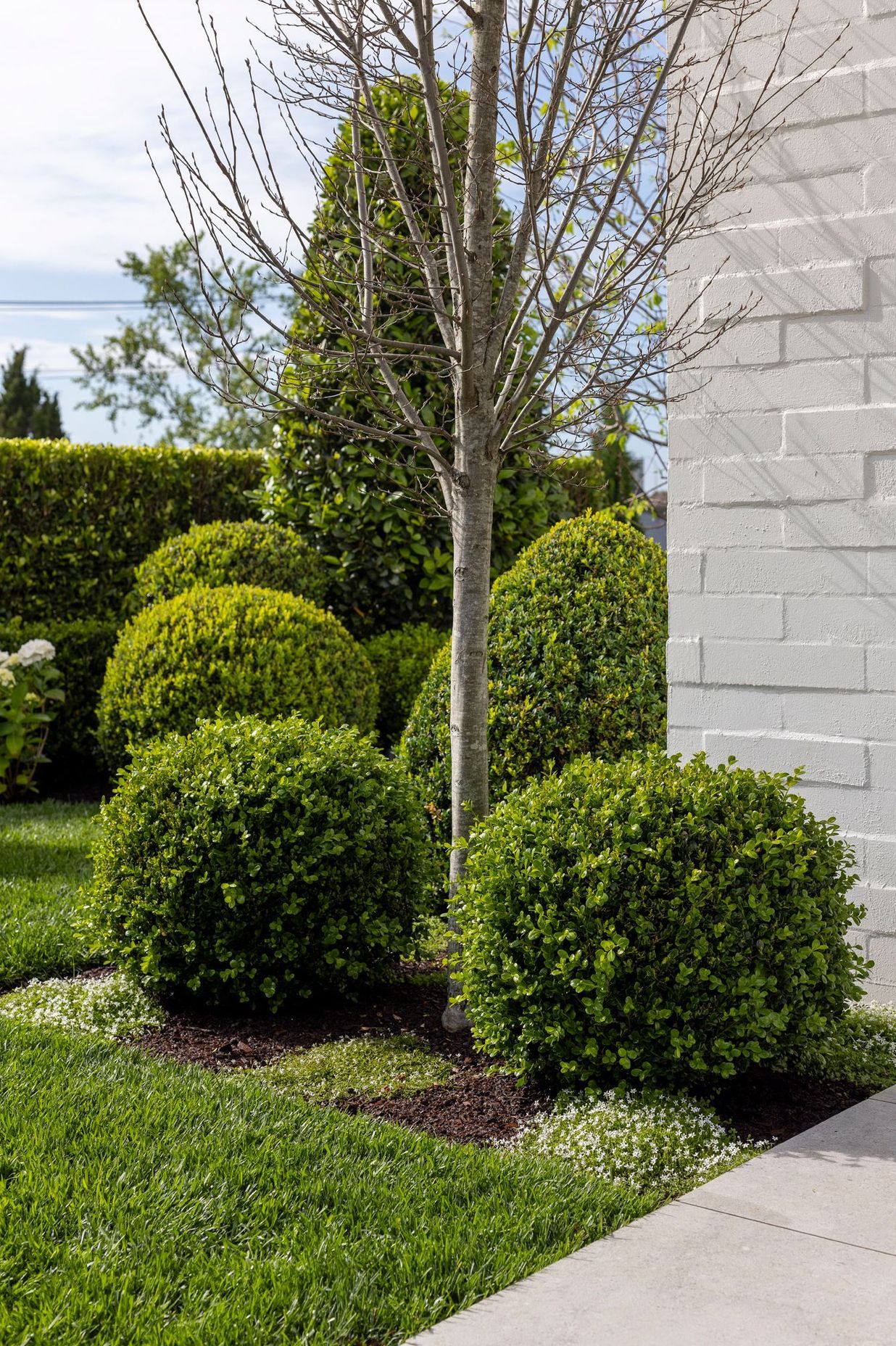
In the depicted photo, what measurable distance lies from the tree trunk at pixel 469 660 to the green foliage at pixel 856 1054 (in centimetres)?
112

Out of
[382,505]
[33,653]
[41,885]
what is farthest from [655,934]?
[33,653]

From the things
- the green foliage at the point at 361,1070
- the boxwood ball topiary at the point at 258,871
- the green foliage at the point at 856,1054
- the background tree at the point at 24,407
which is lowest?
the green foliage at the point at 361,1070

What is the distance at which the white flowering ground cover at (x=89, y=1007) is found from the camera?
413cm

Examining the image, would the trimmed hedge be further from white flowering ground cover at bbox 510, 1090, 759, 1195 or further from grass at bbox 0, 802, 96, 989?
white flowering ground cover at bbox 510, 1090, 759, 1195

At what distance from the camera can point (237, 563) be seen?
26.7ft

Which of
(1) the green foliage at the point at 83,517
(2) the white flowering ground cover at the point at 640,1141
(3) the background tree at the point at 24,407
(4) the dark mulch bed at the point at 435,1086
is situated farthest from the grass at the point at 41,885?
(3) the background tree at the point at 24,407

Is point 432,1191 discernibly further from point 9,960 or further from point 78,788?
point 78,788

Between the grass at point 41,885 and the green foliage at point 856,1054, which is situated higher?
the grass at point 41,885

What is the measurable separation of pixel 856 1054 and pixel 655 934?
3.21 feet

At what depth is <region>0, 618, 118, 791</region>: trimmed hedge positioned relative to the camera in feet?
29.2

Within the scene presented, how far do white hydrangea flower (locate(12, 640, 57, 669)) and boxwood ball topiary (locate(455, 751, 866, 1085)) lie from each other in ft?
17.4

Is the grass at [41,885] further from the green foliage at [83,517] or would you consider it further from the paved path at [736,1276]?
the paved path at [736,1276]

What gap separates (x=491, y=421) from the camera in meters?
3.94

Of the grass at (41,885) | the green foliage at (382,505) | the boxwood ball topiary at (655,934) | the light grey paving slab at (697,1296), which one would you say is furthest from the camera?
the green foliage at (382,505)
